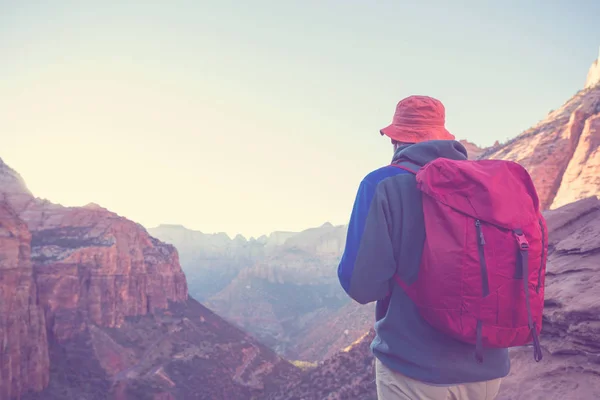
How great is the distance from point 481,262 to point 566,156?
22.4 m

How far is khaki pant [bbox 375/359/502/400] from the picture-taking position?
195 centimetres

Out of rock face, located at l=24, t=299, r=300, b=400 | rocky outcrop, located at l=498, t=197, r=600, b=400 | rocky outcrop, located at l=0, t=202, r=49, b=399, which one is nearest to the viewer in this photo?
rocky outcrop, located at l=498, t=197, r=600, b=400

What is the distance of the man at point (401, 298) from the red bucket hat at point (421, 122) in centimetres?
35

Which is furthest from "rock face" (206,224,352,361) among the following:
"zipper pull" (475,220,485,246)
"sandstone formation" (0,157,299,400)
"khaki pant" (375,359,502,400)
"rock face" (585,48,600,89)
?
"zipper pull" (475,220,485,246)

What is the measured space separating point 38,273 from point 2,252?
1041 cm

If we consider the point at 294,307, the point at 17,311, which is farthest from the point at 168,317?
the point at 294,307

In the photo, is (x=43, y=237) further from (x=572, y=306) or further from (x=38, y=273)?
(x=572, y=306)

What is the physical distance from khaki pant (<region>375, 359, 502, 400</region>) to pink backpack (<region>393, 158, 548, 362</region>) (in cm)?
32

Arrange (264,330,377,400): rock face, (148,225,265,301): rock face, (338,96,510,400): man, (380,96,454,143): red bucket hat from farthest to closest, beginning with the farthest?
(148,225,265,301): rock face < (264,330,377,400): rock face < (380,96,454,143): red bucket hat < (338,96,510,400): man

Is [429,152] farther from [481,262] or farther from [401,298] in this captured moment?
[401,298]

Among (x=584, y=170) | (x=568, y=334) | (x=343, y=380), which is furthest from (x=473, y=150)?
(x=568, y=334)

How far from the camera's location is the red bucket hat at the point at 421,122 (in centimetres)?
249

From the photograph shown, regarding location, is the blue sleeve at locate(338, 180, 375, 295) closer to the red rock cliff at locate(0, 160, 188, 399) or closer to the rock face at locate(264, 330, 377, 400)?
the rock face at locate(264, 330, 377, 400)

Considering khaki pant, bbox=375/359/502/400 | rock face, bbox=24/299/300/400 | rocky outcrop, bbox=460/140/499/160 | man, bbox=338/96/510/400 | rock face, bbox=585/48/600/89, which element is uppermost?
rock face, bbox=585/48/600/89
